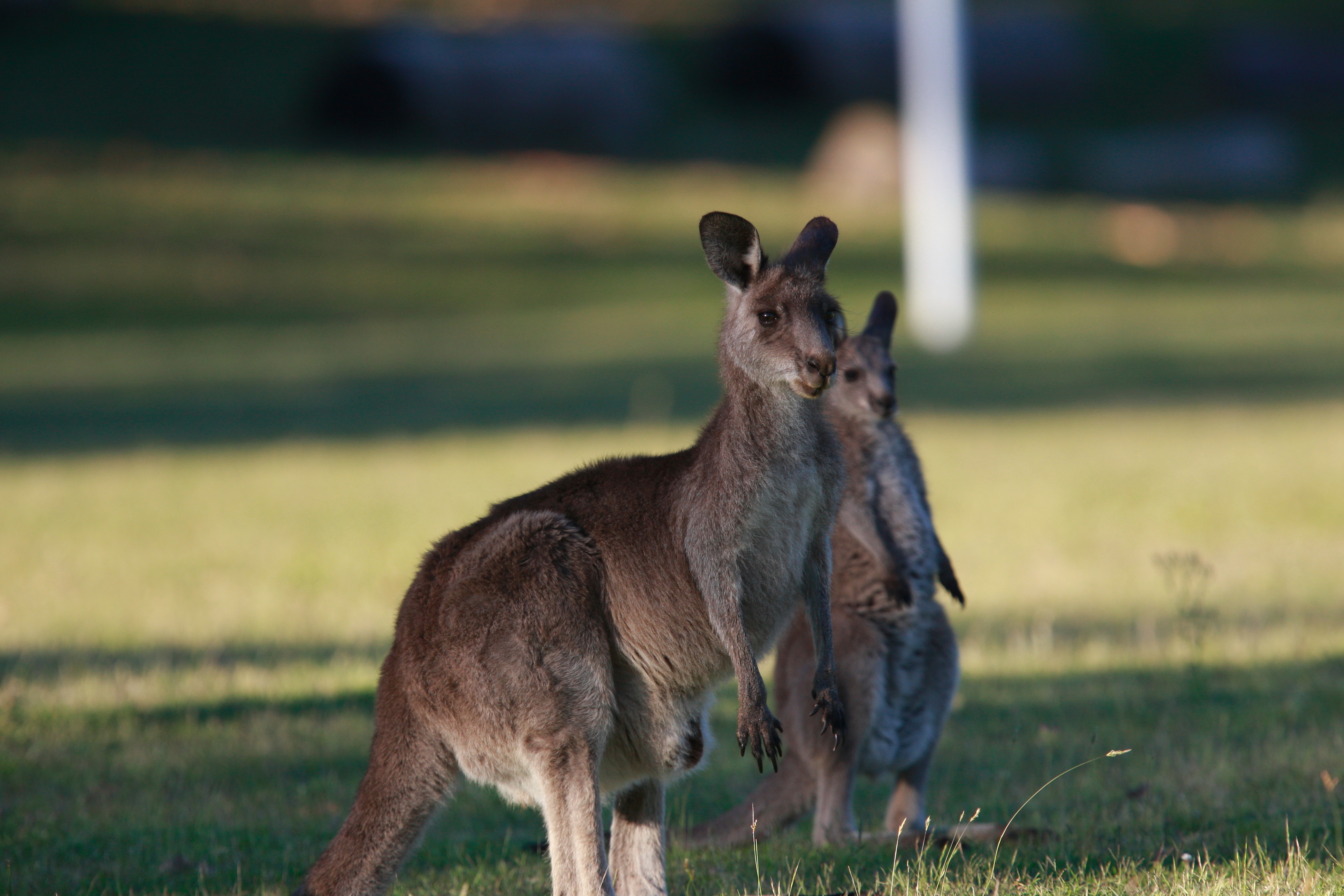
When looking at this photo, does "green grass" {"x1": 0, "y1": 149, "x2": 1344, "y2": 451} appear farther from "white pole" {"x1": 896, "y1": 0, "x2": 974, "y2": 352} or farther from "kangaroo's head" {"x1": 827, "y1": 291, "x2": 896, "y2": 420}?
"kangaroo's head" {"x1": 827, "y1": 291, "x2": 896, "y2": 420}

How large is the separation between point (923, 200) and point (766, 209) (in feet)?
23.5

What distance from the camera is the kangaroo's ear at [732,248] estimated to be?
3238 millimetres

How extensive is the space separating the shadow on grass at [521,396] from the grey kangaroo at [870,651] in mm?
9561

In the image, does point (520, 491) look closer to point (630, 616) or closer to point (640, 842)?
point (640, 842)

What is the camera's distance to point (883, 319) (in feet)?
15.0

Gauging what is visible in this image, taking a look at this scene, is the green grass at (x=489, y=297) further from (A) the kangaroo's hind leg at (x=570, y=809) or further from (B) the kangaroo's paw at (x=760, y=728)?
(A) the kangaroo's hind leg at (x=570, y=809)

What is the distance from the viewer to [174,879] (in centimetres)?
386

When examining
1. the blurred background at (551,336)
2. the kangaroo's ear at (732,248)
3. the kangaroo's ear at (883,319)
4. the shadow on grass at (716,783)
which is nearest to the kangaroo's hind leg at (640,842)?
the shadow on grass at (716,783)

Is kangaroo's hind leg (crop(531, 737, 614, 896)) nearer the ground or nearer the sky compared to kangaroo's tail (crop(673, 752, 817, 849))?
nearer the sky

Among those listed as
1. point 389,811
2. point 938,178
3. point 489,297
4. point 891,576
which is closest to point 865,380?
point 891,576

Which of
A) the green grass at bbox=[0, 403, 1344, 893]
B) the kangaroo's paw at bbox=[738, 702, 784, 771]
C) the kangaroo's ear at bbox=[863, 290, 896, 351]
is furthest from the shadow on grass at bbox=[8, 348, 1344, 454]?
the kangaroo's paw at bbox=[738, 702, 784, 771]

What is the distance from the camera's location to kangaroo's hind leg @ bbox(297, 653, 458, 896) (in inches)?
129

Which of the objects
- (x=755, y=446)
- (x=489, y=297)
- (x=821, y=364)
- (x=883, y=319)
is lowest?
(x=755, y=446)

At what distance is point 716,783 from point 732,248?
2.12 meters
